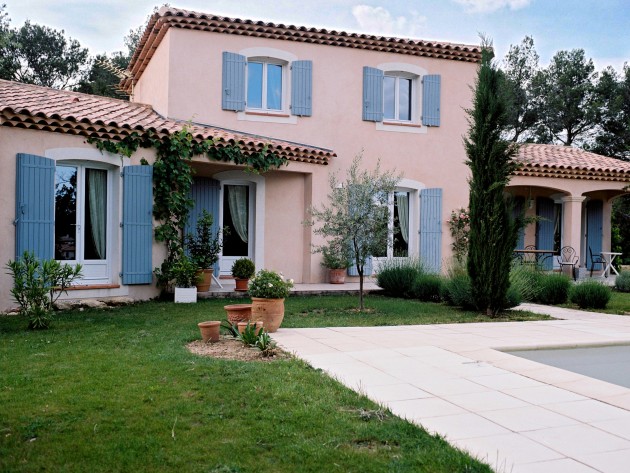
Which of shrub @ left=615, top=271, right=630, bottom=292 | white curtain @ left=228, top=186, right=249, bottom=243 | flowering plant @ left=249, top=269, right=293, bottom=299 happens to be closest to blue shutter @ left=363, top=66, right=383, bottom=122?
white curtain @ left=228, top=186, right=249, bottom=243

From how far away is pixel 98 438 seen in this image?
382cm

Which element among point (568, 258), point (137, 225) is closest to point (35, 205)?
point (137, 225)

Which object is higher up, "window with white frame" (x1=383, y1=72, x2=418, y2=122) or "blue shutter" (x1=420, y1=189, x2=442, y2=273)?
"window with white frame" (x1=383, y1=72, x2=418, y2=122)

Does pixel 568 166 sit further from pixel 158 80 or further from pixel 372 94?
pixel 158 80

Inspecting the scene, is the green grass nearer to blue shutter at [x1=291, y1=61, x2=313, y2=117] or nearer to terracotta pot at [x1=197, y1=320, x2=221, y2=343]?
terracotta pot at [x1=197, y1=320, x2=221, y2=343]

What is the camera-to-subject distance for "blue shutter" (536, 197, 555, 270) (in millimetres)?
18109

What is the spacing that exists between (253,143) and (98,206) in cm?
335

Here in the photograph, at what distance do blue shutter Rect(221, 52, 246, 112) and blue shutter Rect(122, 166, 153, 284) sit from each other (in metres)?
3.01

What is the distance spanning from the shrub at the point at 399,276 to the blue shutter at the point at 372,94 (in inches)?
145

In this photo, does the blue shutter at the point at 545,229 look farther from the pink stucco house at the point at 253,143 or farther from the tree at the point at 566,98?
the tree at the point at 566,98

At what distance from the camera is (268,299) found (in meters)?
7.77

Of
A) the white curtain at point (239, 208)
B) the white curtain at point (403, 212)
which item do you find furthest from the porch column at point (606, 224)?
the white curtain at point (239, 208)

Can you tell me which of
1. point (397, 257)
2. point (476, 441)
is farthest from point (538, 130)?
point (476, 441)

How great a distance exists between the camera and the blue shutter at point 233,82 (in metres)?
13.6
